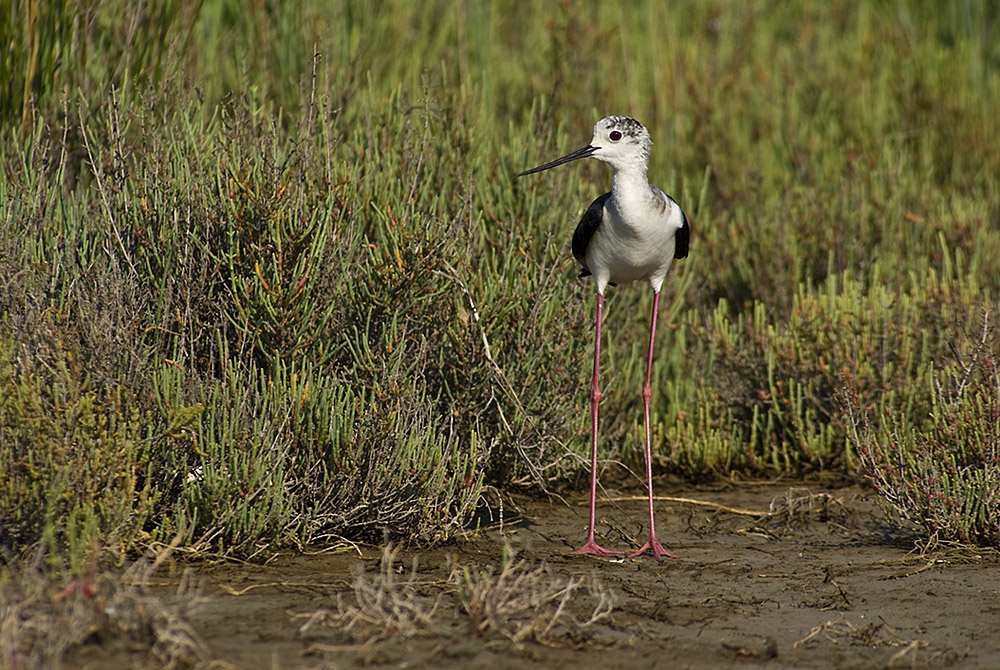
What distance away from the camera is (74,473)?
3.42 meters

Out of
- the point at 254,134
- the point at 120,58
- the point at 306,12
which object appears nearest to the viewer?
the point at 254,134

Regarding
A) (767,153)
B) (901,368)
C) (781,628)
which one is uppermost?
(767,153)

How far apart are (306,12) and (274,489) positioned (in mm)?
3431

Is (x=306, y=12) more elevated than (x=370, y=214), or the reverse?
(x=306, y=12)

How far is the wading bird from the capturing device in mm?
4445

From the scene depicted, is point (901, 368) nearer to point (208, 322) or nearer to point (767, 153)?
point (767, 153)

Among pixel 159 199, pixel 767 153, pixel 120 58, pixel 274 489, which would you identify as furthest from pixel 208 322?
pixel 767 153

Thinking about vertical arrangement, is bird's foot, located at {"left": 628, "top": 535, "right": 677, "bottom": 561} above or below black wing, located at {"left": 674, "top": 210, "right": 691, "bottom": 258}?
below

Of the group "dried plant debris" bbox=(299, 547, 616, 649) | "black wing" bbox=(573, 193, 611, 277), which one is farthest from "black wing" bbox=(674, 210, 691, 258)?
"dried plant debris" bbox=(299, 547, 616, 649)

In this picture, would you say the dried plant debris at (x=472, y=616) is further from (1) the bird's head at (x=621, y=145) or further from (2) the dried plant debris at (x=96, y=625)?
(1) the bird's head at (x=621, y=145)

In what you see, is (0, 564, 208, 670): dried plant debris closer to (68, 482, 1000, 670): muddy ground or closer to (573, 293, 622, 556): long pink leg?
(68, 482, 1000, 670): muddy ground

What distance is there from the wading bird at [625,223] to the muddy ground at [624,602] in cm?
32

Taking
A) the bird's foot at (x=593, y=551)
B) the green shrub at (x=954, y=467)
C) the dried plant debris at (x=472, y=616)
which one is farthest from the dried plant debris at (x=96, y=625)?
the green shrub at (x=954, y=467)

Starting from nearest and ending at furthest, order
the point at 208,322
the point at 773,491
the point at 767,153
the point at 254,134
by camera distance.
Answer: the point at 208,322 < the point at 254,134 < the point at 773,491 < the point at 767,153
